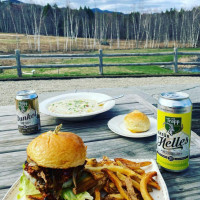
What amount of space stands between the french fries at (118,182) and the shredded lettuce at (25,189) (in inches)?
7.9

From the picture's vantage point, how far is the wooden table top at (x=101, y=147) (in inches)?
51.7

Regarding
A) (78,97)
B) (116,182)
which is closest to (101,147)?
(116,182)

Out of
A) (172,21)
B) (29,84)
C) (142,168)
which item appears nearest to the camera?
(142,168)

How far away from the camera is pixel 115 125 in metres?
2.00

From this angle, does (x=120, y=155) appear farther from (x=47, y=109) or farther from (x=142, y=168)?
(x=47, y=109)

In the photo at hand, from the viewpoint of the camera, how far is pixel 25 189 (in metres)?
1.11

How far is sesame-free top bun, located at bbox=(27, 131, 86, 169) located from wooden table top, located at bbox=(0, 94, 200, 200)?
379 mm

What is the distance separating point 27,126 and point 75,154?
0.91 metres

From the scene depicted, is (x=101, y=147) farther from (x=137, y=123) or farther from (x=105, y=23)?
(x=105, y=23)

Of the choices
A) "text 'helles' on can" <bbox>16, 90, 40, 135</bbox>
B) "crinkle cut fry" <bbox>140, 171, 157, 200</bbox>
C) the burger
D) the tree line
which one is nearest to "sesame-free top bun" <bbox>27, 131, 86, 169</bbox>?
the burger

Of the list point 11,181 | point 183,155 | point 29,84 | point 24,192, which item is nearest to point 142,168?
point 183,155

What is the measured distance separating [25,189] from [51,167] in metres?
0.18

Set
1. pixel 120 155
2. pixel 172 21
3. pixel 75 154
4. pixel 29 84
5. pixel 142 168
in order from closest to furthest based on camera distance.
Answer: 1. pixel 75 154
2. pixel 142 168
3. pixel 120 155
4. pixel 29 84
5. pixel 172 21

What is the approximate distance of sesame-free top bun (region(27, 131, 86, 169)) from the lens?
1067 millimetres
